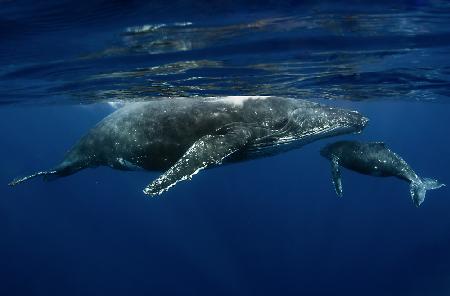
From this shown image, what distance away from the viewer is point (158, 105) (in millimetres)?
9461

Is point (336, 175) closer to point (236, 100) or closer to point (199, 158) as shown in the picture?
point (236, 100)

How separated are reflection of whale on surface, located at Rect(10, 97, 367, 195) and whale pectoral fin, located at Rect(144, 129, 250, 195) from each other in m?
0.49

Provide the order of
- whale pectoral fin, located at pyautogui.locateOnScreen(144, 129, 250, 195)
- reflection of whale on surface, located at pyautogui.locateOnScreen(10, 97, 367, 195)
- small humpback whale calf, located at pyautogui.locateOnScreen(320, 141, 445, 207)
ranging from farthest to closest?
small humpback whale calf, located at pyautogui.locateOnScreen(320, 141, 445, 207)
reflection of whale on surface, located at pyautogui.locateOnScreen(10, 97, 367, 195)
whale pectoral fin, located at pyautogui.locateOnScreen(144, 129, 250, 195)

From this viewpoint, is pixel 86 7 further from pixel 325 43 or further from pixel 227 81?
pixel 227 81

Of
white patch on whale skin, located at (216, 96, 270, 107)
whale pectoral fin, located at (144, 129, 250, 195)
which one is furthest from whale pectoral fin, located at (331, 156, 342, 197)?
whale pectoral fin, located at (144, 129, 250, 195)

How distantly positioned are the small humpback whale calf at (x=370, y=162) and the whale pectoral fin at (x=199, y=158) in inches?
126

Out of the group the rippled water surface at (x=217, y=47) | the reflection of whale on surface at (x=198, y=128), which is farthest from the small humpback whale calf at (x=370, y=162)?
the rippled water surface at (x=217, y=47)

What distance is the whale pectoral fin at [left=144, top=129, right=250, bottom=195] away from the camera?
6377 mm

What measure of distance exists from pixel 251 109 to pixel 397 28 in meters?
4.87

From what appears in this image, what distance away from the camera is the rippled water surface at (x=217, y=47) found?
9305mm

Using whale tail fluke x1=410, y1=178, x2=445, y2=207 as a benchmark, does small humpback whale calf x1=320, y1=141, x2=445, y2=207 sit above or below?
above

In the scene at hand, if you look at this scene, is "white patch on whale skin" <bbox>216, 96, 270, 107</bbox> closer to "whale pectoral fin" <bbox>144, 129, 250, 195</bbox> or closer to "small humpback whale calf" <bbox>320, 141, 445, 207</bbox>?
"whale pectoral fin" <bbox>144, 129, 250, 195</bbox>

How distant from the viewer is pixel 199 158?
6.98 meters

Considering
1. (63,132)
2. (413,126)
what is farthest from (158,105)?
(63,132)
